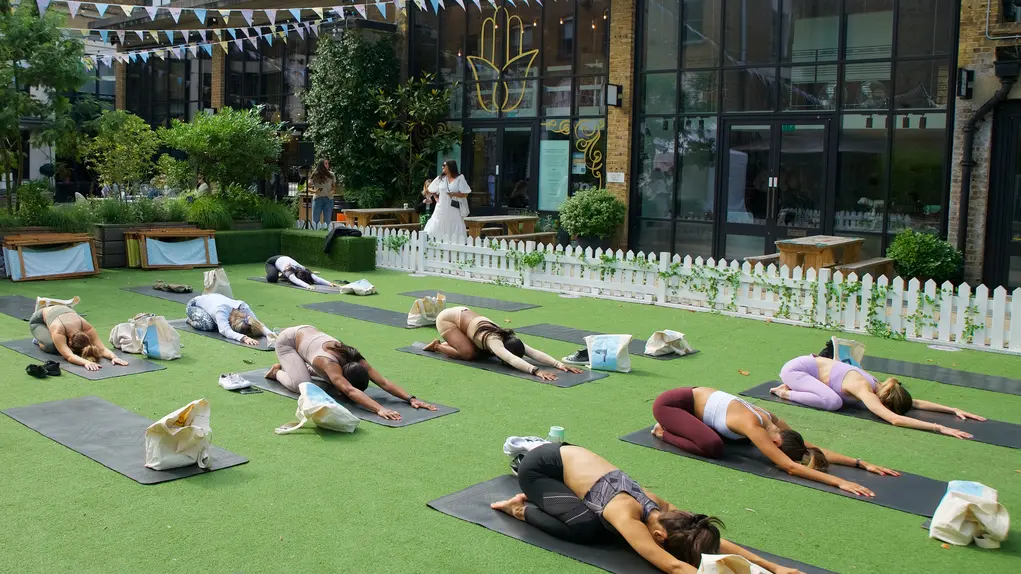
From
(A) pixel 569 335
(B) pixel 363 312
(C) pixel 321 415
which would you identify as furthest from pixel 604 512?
(B) pixel 363 312

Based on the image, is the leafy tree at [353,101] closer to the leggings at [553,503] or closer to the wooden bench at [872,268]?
the wooden bench at [872,268]

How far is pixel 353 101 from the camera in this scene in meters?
20.1

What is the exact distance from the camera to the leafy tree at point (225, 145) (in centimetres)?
1683

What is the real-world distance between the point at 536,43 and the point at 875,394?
13067 millimetres

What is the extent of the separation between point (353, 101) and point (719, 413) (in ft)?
51.3

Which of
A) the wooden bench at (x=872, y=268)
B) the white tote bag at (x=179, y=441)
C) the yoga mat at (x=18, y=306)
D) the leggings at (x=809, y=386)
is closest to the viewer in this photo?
the white tote bag at (x=179, y=441)

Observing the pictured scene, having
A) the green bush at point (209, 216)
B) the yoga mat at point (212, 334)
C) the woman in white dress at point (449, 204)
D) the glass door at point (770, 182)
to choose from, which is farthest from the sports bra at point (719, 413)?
the green bush at point (209, 216)

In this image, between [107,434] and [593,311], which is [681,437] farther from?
[593,311]

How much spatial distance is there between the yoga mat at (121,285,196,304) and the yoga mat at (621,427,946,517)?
24.5ft

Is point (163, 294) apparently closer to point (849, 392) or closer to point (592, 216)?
point (592, 216)

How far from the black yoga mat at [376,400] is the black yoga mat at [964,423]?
105 inches

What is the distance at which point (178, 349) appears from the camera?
27.7ft

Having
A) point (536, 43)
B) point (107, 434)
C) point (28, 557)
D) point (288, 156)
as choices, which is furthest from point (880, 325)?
point (288, 156)

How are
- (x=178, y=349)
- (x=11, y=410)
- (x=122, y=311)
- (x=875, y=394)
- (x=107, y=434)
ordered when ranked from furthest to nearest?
1. (x=122, y=311)
2. (x=178, y=349)
3. (x=875, y=394)
4. (x=11, y=410)
5. (x=107, y=434)
